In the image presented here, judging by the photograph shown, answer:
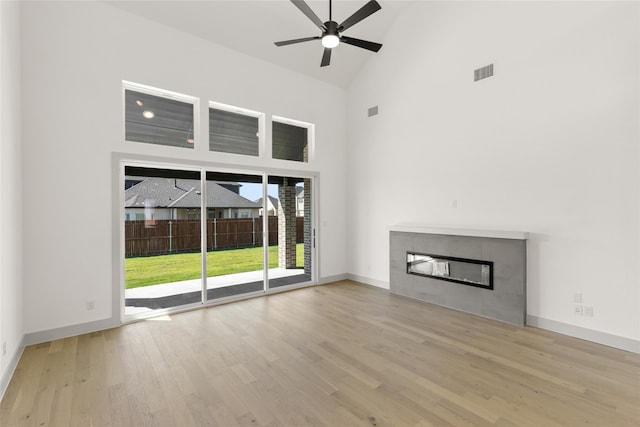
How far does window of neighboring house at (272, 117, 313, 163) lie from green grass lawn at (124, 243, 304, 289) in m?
1.89

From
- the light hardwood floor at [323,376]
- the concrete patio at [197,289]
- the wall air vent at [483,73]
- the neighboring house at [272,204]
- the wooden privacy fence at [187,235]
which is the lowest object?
the light hardwood floor at [323,376]

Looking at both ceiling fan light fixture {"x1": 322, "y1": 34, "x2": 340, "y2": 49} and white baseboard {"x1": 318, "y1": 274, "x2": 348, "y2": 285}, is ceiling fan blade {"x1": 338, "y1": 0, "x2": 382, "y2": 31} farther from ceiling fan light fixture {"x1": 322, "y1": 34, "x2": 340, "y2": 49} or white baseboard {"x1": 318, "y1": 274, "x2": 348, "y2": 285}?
white baseboard {"x1": 318, "y1": 274, "x2": 348, "y2": 285}

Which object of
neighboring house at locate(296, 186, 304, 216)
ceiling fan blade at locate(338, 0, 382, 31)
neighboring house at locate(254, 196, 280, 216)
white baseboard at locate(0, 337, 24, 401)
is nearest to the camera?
white baseboard at locate(0, 337, 24, 401)

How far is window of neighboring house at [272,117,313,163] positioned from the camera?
5.78 metres

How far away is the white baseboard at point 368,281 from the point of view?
588cm

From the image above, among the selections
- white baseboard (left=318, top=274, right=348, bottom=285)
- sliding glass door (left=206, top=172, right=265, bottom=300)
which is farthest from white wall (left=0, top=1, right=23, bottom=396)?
white baseboard (left=318, top=274, right=348, bottom=285)

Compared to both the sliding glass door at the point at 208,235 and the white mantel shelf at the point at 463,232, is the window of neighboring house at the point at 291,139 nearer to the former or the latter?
the sliding glass door at the point at 208,235

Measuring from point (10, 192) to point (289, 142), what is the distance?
4.14 meters

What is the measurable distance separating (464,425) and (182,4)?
5.85m

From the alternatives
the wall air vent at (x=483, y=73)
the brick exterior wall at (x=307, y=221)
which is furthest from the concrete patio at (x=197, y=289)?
the wall air vent at (x=483, y=73)

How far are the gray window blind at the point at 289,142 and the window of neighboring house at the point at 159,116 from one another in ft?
5.07

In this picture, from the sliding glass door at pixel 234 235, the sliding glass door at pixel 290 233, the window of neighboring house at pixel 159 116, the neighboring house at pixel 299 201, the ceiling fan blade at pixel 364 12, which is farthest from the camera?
the neighboring house at pixel 299 201

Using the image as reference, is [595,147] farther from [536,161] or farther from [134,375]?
[134,375]

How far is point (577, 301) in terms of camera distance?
3570 millimetres
